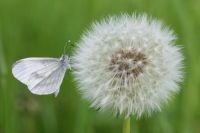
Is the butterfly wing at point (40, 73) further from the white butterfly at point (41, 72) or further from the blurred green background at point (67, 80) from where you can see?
the blurred green background at point (67, 80)

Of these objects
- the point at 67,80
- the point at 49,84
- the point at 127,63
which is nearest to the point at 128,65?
the point at 127,63

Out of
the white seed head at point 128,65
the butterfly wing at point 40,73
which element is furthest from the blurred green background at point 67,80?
the white seed head at point 128,65

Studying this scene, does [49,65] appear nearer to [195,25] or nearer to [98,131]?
[98,131]

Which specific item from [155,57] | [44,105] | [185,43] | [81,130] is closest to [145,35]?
[155,57]

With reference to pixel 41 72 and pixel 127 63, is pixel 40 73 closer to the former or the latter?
pixel 41 72

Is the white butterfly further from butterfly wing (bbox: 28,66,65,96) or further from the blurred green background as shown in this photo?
the blurred green background

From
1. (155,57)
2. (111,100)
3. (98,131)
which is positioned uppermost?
(155,57)

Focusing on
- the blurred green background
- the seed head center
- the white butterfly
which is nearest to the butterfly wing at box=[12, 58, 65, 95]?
the white butterfly
